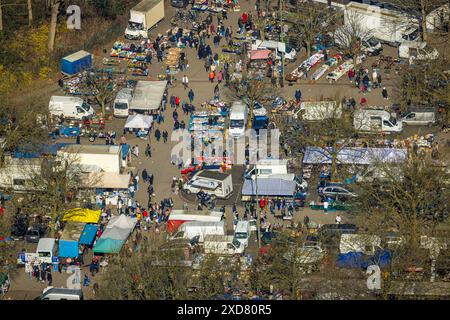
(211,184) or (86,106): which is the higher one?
(86,106)

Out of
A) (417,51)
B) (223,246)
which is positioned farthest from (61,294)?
(417,51)

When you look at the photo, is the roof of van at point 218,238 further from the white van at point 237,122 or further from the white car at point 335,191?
the white van at point 237,122

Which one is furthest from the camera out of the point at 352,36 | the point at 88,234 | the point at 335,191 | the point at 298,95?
the point at 352,36

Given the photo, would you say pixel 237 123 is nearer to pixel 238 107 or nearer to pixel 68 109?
pixel 238 107

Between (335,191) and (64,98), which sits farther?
(64,98)
